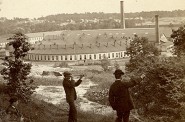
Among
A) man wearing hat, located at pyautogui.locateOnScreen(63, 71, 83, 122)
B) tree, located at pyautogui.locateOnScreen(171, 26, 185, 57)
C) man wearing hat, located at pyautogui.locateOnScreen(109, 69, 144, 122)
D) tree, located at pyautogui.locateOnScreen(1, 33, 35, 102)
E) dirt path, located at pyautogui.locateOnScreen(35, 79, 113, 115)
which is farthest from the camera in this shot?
dirt path, located at pyautogui.locateOnScreen(35, 79, 113, 115)

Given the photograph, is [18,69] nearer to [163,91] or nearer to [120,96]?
[120,96]

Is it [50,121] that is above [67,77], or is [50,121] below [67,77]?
below

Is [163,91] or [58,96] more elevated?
[163,91]

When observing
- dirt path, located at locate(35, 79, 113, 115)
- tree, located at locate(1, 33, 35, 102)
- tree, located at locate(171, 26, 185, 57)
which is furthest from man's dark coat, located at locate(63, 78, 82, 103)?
dirt path, located at locate(35, 79, 113, 115)

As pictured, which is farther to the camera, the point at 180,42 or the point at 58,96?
the point at 58,96

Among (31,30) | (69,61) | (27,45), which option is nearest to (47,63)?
(69,61)

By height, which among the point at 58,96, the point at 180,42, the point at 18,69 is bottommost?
the point at 58,96

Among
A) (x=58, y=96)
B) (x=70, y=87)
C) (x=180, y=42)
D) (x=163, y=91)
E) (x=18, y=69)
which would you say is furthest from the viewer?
(x=58, y=96)

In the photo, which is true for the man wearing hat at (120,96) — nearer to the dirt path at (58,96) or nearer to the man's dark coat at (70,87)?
the man's dark coat at (70,87)

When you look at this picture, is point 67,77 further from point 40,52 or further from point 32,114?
point 40,52

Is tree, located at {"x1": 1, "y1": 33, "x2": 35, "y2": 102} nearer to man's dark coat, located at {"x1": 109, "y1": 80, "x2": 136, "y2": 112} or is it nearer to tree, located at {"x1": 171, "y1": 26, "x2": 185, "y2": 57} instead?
man's dark coat, located at {"x1": 109, "y1": 80, "x2": 136, "y2": 112}

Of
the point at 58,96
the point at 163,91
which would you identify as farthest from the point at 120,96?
the point at 58,96
